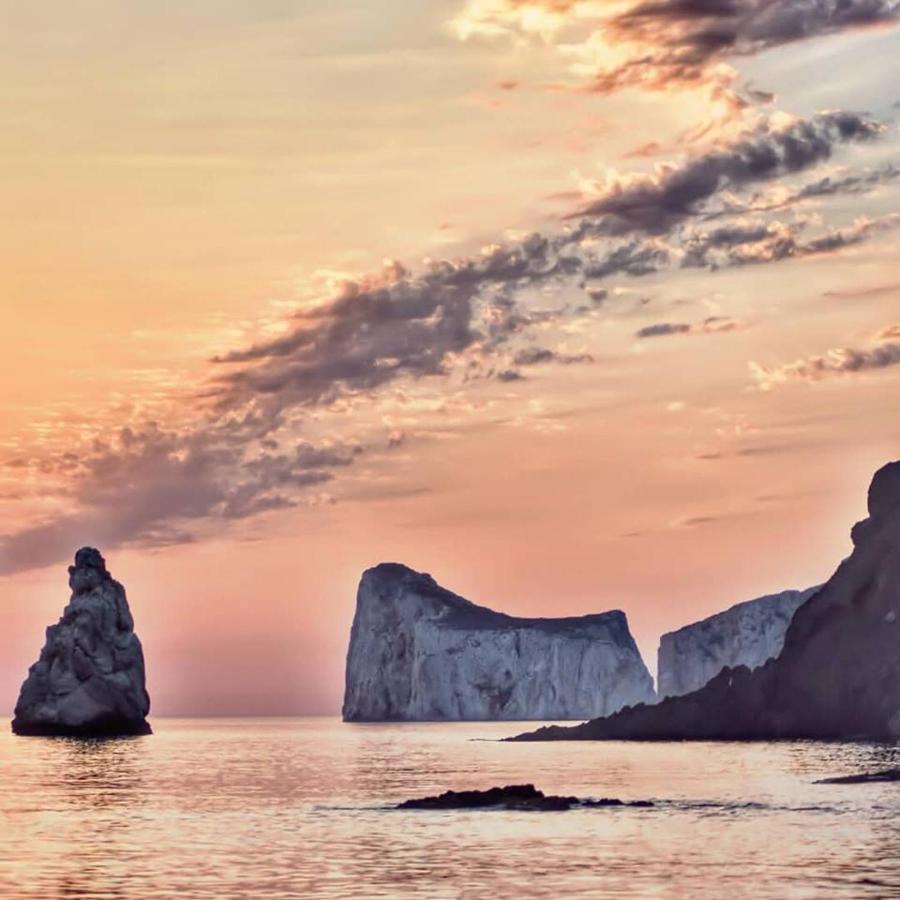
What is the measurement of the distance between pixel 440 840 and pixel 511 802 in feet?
69.3

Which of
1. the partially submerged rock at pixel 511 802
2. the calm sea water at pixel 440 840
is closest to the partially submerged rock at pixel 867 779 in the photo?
the calm sea water at pixel 440 840

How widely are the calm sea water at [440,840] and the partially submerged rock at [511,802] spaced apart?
2848mm

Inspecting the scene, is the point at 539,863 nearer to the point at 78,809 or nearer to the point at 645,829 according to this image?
the point at 645,829

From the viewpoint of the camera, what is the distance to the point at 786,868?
231 ft

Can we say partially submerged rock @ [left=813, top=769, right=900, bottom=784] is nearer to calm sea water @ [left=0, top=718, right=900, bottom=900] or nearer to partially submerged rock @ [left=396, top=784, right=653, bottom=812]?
calm sea water @ [left=0, top=718, right=900, bottom=900]

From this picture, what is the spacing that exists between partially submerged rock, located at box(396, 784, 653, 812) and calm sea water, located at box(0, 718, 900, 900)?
2848 mm

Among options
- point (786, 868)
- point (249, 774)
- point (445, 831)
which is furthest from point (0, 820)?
point (249, 774)

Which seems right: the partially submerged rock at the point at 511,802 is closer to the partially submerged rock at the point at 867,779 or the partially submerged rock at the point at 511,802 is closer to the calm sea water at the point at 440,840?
the calm sea water at the point at 440,840

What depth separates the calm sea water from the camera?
6588 centimetres

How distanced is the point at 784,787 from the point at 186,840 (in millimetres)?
52761

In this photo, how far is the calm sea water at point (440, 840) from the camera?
216 feet

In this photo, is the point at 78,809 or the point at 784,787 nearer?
the point at 78,809

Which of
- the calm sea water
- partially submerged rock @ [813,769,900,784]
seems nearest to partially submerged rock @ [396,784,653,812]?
the calm sea water

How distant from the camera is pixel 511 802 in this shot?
342ft
